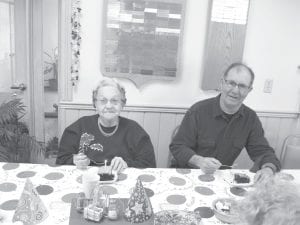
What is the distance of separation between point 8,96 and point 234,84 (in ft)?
6.28

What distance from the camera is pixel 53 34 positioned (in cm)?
286

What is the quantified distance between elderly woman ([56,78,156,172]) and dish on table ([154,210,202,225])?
2.19ft

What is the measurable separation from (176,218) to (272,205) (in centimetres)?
62

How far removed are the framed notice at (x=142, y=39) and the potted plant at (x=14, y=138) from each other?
0.75 metres

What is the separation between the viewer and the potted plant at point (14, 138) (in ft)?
7.88

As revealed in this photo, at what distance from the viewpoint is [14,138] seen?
2.49m

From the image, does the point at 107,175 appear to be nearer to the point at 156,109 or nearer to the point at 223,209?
the point at 223,209

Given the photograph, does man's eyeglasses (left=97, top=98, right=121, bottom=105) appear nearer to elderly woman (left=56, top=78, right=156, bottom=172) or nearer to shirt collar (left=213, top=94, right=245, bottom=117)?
elderly woman (left=56, top=78, right=156, bottom=172)

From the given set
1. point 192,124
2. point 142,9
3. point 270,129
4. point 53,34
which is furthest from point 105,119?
point 270,129

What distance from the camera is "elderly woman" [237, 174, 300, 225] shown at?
2.21 ft

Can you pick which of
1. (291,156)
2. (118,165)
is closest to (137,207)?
(118,165)

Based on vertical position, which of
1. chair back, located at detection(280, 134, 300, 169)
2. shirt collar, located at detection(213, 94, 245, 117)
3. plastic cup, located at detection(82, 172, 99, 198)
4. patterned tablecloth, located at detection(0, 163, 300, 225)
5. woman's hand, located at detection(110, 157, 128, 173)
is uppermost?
shirt collar, located at detection(213, 94, 245, 117)

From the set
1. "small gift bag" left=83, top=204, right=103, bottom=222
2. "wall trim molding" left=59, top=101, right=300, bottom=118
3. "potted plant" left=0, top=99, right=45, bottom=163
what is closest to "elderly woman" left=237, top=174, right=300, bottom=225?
"small gift bag" left=83, top=204, right=103, bottom=222

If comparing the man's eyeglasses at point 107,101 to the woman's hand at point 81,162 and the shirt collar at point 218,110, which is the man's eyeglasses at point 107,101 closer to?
the woman's hand at point 81,162
